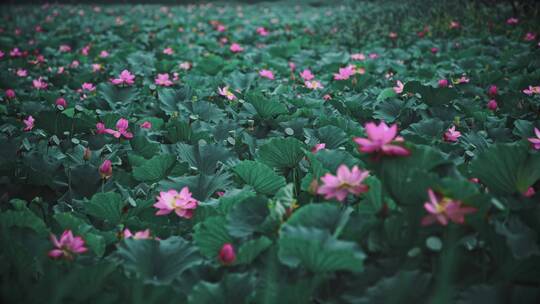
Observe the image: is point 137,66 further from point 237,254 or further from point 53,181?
point 237,254

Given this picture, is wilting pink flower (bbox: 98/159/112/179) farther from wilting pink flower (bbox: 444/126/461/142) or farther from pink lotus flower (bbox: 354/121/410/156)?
wilting pink flower (bbox: 444/126/461/142)

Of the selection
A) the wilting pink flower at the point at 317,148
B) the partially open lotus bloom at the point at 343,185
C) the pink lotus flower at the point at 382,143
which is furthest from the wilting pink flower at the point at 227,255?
the wilting pink flower at the point at 317,148

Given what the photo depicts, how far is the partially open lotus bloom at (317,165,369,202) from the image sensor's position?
0.91 meters

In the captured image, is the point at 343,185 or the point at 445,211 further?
the point at 343,185

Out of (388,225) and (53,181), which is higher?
(388,225)

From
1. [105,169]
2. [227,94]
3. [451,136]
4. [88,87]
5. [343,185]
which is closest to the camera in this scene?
[343,185]

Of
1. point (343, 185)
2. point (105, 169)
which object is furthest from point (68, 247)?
point (343, 185)

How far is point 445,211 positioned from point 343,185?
211 millimetres

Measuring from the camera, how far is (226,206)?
1090 mm

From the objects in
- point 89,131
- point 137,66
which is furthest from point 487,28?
point 89,131

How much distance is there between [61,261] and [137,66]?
2.35 meters

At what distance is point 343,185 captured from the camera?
3.00ft

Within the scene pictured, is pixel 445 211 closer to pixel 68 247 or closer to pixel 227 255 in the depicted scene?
pixel 227 255

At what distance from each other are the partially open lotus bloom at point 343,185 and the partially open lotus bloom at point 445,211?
0.47 ft
